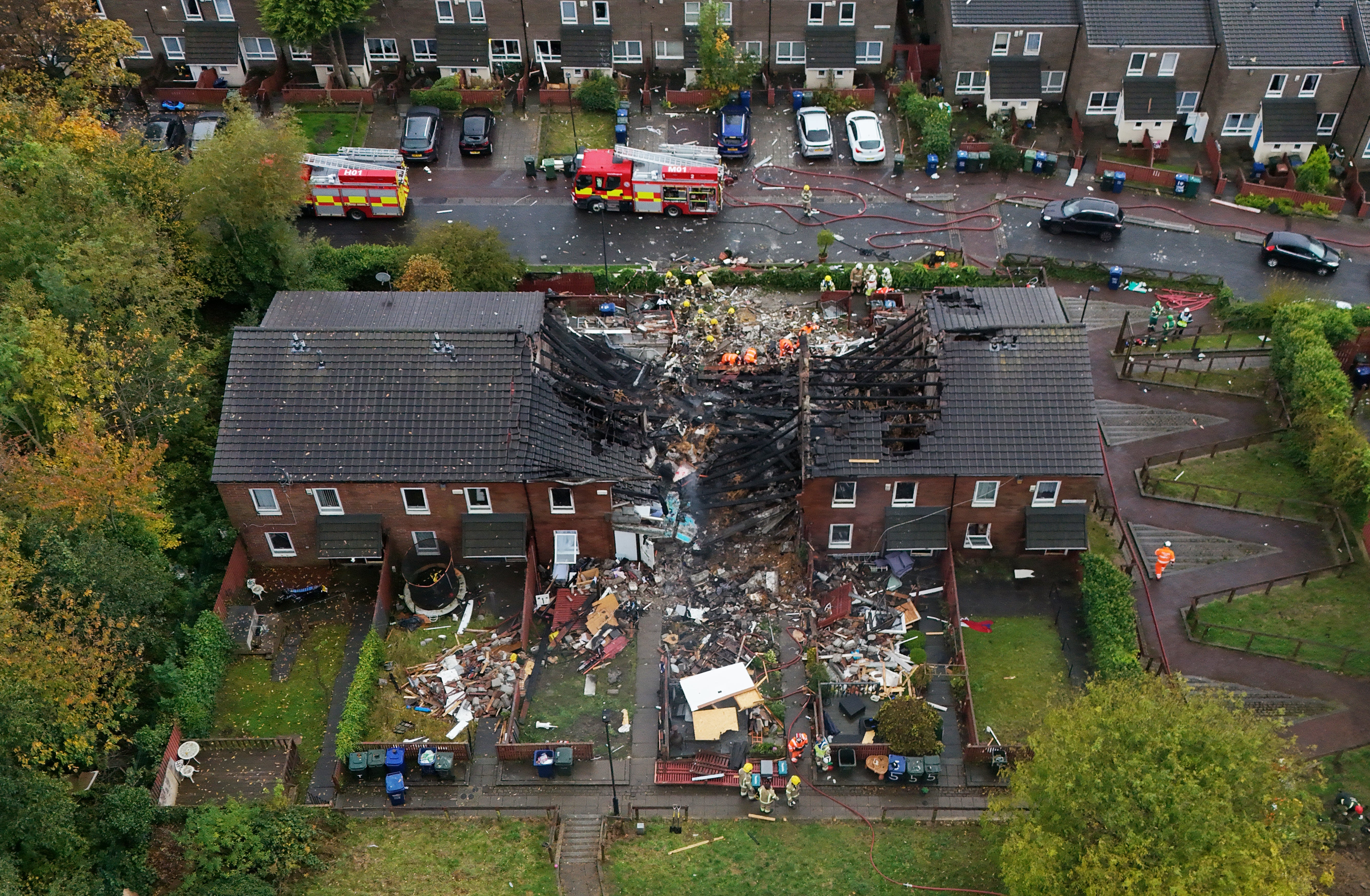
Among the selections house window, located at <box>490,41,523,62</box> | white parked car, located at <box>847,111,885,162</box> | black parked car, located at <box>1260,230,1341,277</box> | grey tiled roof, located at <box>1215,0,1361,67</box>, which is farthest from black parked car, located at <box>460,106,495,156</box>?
black parked car, located at <box>1260,230,1341,277</box>

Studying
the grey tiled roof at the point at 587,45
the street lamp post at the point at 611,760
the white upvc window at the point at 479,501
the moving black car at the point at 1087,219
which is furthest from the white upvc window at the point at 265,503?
the moving black car at the point at 1087,219

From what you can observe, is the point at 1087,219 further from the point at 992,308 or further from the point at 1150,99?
the point at 992,308

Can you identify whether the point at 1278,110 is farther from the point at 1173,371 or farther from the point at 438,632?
the point at 438,632

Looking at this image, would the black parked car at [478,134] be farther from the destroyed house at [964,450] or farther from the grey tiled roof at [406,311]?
the destroyed house at [964,450]

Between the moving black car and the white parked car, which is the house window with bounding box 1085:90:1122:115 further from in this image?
the white parked car

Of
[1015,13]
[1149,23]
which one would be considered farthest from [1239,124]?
[1015,13]

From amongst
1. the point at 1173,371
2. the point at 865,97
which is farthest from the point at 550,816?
the point at 865,97
